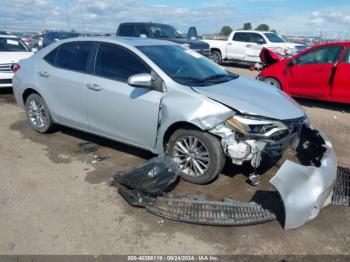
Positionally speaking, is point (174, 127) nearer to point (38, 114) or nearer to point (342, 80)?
point (38, 114)

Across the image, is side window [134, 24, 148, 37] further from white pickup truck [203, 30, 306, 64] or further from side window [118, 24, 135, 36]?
white pickup truck [203, 30, 306, 64]

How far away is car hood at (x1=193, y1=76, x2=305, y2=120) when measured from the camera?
363 cm

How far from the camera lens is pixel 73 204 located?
353 centimetres

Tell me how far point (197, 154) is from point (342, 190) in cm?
171

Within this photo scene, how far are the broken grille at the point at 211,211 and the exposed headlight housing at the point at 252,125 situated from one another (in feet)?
2.52

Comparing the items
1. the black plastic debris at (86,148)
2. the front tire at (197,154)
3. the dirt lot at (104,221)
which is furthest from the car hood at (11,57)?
the front tire at (197,154)

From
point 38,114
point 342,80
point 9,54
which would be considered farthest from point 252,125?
point 9,54

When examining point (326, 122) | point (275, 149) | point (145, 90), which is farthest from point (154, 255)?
point (326, 122)

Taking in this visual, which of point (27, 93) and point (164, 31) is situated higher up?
point (164, 31)

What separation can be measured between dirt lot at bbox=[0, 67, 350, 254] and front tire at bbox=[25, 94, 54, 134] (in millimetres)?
782

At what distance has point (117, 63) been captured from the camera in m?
4.41

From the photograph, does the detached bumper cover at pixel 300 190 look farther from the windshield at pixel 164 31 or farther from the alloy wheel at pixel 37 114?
the windshield at pixel 164 31

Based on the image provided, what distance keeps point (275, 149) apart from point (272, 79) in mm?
5834

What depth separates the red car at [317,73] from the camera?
24.5ft
